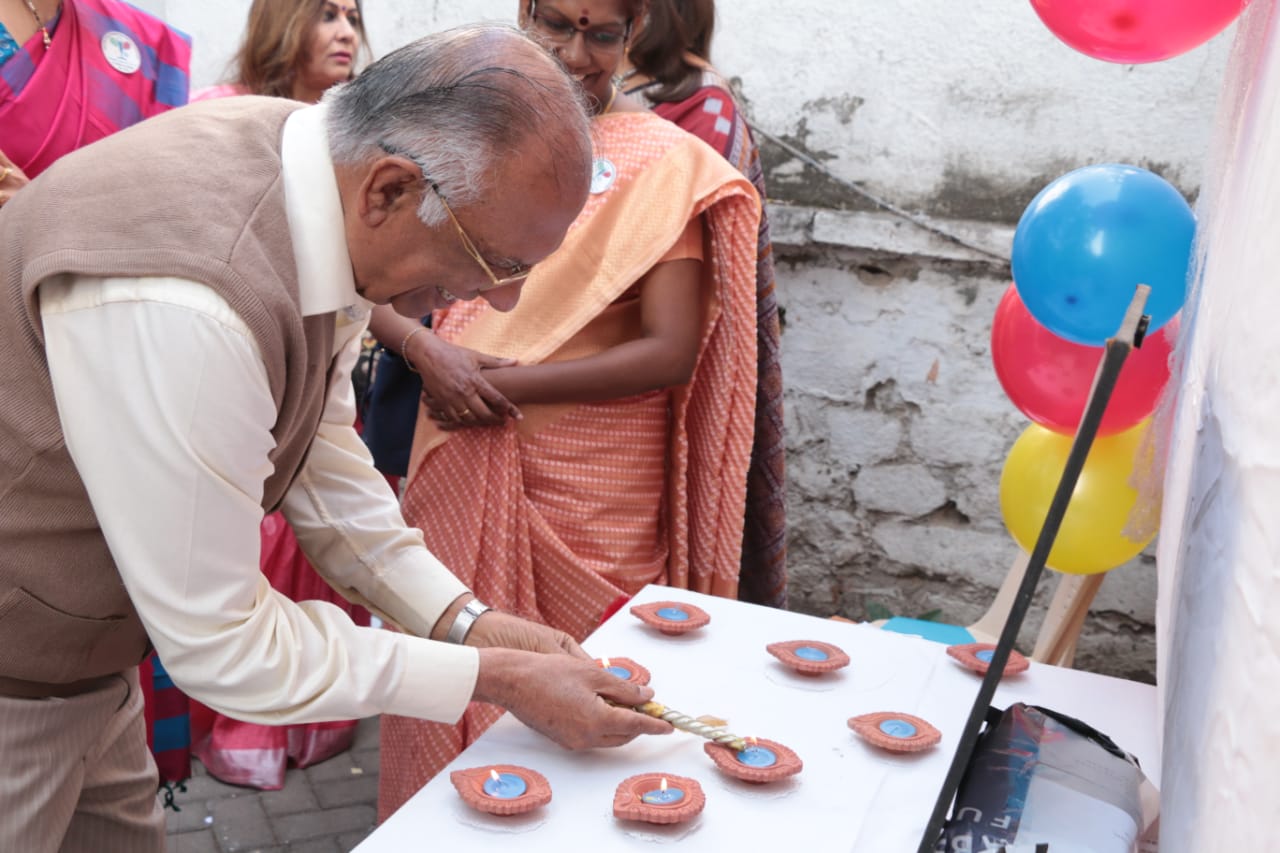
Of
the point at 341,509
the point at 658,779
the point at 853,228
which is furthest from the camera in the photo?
the point at 853,228

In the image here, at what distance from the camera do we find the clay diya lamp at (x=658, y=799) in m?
1.19

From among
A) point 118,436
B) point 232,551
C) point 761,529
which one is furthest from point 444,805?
point 761,529

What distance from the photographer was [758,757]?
1.33 metres

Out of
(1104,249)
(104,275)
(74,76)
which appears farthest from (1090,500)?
(74,76)

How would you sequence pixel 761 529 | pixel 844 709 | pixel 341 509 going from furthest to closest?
pixel 761 529 → pixel 341 509 → pixel 844 709

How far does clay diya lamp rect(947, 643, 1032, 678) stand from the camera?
5.40ft

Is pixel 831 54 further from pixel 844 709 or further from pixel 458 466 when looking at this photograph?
pixel 844 709

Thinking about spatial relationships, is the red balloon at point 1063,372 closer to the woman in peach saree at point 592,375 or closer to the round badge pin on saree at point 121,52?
the woman in peach saree at point 592,375

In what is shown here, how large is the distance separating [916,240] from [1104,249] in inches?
70.1

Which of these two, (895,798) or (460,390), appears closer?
(895,798)

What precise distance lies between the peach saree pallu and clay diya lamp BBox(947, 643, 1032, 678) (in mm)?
870

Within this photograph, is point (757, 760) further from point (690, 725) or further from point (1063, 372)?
point (1063, 372)

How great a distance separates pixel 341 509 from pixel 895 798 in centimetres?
83

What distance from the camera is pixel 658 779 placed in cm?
127
